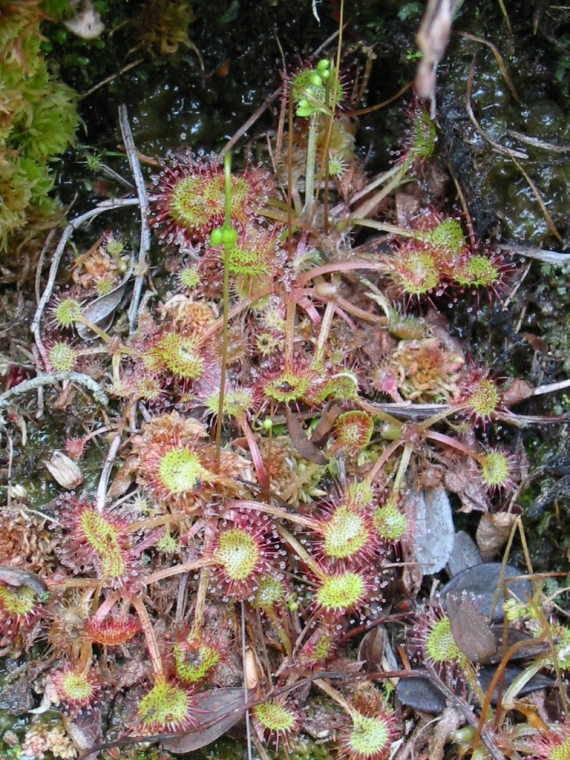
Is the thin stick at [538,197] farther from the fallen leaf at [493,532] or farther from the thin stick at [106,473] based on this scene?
the thin stick at [106,473]

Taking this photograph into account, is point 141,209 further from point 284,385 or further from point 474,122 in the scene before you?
point 474,122

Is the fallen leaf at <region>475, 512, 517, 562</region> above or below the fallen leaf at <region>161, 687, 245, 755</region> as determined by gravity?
above

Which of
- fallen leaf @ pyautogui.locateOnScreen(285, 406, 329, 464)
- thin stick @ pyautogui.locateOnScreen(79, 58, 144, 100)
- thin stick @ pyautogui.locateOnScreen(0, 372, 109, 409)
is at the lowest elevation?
fallen leaf @ pyautogui.locateOnScreen(285, 406, 329, 464)

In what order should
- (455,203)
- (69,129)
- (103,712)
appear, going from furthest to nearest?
1. (455,203)
2. (69,129)
3. (103,712)

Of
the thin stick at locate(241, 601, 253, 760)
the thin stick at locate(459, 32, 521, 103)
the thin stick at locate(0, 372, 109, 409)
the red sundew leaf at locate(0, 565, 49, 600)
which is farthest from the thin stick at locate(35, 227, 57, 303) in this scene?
the thin stick at locate(459, 32, 521, 103)

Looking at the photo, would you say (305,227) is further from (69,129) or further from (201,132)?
(69,129)

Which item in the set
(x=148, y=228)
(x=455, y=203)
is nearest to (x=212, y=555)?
(x=148, y=228)

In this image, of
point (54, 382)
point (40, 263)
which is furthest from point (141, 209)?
point (54, 382)

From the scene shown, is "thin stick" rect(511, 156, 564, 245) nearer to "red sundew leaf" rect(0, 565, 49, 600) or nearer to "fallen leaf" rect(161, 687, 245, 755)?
"fallen leaf" rect(161, 687, 245, 755)
